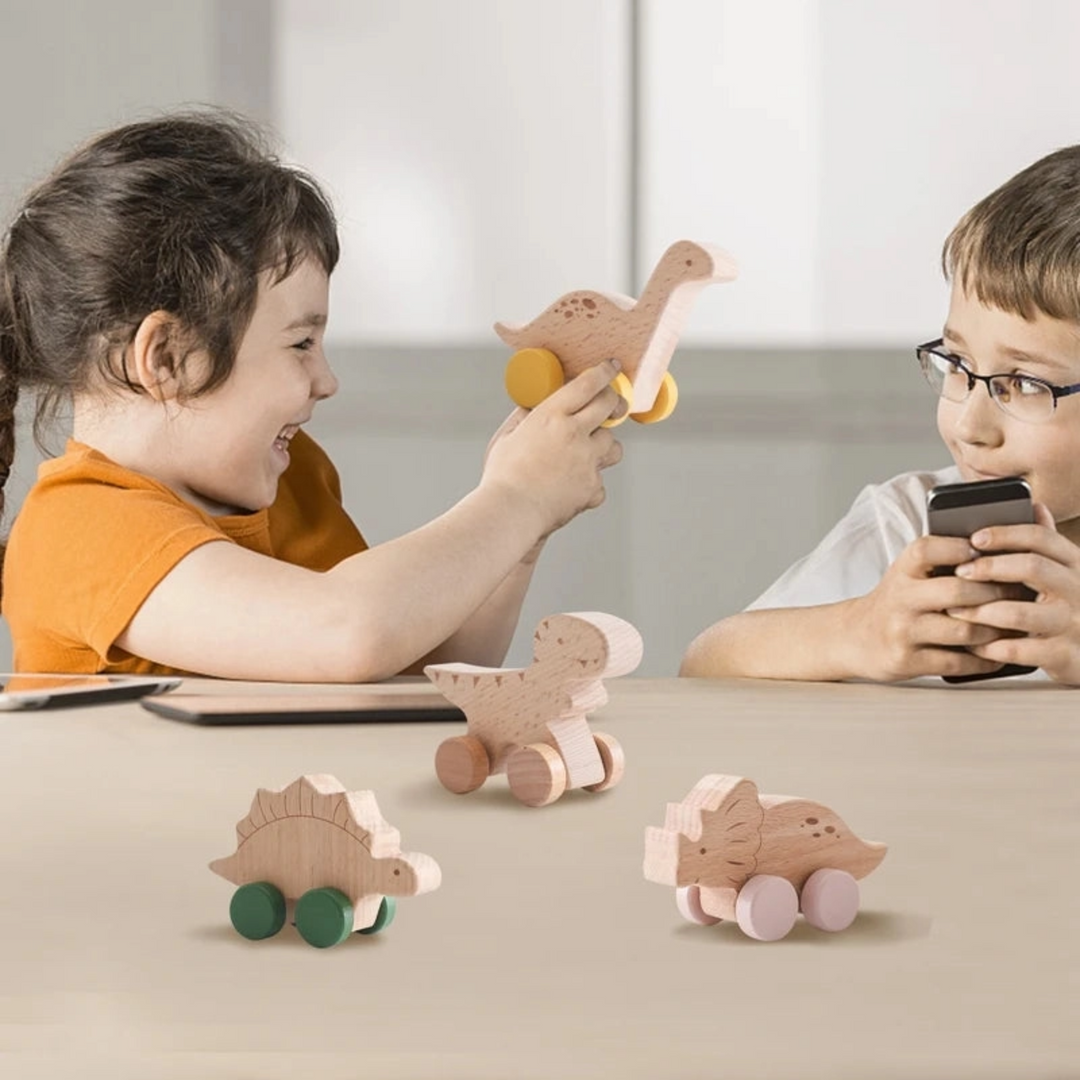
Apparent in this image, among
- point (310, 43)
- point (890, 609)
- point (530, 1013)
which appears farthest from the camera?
point (310, 43)

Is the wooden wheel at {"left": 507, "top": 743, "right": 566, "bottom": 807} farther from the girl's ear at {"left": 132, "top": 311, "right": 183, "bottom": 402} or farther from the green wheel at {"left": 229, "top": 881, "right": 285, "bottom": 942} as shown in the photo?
the girl's ear at {"left": 132, "top": 311, "right": 183, "bottom": 402}

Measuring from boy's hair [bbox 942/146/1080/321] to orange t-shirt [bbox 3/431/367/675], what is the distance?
56cm

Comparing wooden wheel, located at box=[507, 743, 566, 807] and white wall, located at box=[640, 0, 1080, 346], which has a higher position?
white wall, located at box=[640, 0, 1080, 346]

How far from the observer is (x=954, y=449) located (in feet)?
3.70

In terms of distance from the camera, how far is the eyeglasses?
1066mm

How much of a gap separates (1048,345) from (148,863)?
2.58ft

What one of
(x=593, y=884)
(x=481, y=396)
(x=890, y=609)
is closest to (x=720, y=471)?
(x=481, y=396)

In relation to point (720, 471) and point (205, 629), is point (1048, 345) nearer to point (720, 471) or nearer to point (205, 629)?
point (205, 629)

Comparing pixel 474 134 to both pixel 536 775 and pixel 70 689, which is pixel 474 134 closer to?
pixel 70 689

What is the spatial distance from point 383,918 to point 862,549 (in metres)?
0.87

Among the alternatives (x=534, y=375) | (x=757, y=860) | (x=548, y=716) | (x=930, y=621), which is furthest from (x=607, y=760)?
(x=534, y=375)

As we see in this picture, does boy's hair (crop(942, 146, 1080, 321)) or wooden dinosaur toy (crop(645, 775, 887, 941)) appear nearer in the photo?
wooden dinosaur toy (crop(645, 775, 887, 941))

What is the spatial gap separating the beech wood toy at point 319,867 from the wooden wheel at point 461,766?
0.16 meters

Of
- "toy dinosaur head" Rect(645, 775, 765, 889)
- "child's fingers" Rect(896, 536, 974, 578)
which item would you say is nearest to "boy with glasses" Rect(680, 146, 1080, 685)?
"child's fingers" Rect(896, 536, 974, 578)
